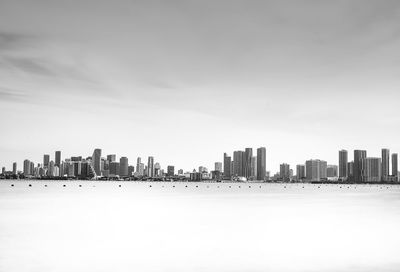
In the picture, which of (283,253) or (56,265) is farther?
(283,253)

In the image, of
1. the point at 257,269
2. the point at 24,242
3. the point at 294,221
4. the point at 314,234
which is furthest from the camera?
the point at 294,221

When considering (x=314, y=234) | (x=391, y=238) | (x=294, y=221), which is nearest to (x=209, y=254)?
(x=314, y=234)

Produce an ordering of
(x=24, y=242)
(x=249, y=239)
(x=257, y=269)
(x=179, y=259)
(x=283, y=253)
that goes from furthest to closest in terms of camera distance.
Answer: (x=249, y=239)
(x=24, y=242)
(x=283, y=253)
(x=179, y=259)
(x=257, y=269)

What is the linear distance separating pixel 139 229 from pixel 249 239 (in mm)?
10992

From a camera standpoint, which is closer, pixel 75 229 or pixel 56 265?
pixel 56 265

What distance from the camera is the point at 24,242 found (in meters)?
29.3

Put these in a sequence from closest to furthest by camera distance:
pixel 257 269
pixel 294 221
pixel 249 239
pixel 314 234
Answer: pixel 257 269 < pixel 249 239 < pixel 314 234 < pixel 294 221

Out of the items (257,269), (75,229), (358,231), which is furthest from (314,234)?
(75,229)

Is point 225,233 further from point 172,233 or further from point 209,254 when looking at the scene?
point 209,254

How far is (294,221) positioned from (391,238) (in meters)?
13.9

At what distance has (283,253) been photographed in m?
25.6

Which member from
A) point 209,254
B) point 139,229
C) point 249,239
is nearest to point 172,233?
point 139,229

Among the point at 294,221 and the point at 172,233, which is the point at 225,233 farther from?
the point at 294,221

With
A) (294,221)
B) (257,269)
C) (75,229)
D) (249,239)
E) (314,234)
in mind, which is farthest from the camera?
(294,221)
